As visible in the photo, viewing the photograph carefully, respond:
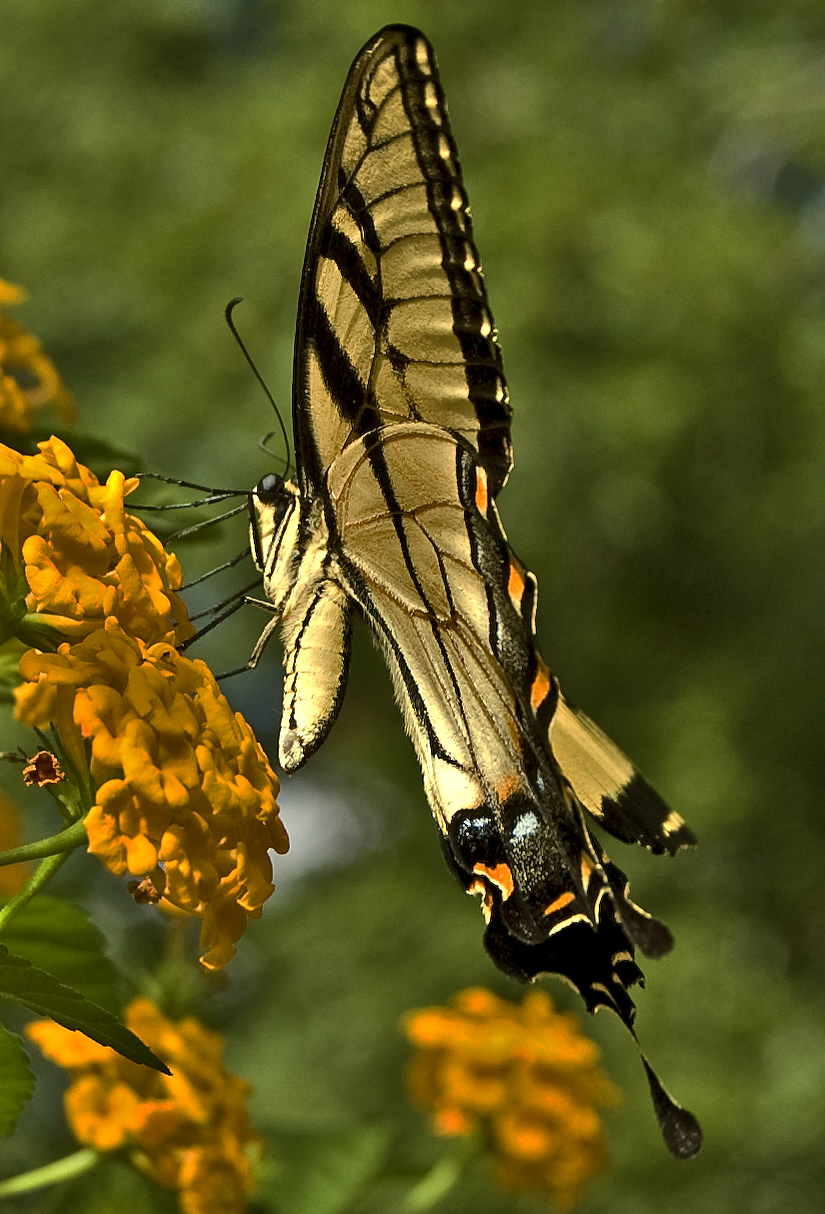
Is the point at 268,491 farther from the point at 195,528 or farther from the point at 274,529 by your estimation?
the point at 195,528

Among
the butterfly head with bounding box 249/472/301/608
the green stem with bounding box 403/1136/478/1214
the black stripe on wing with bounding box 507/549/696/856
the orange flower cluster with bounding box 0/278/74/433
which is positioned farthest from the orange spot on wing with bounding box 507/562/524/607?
the green stem with bounding box 403/1136/478/1214

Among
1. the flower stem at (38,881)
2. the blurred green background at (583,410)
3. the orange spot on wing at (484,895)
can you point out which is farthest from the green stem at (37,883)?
the blurred green background at (583,410)

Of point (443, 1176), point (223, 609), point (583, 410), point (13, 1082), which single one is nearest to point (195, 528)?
point (223, 609)

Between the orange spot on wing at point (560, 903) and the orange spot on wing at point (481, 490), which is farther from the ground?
the orange spot on wing at point (481, 490)

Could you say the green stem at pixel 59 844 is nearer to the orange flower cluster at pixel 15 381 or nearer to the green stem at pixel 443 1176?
the orange flower cluster at pixel 15 381

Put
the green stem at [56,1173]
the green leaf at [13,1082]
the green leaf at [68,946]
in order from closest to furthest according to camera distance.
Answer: the green leaf at [13,1082] < the green leaf at [68,946] < the green stem at [56,1173]

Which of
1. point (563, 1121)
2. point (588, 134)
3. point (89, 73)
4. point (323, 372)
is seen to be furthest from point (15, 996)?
point (89, 73)
